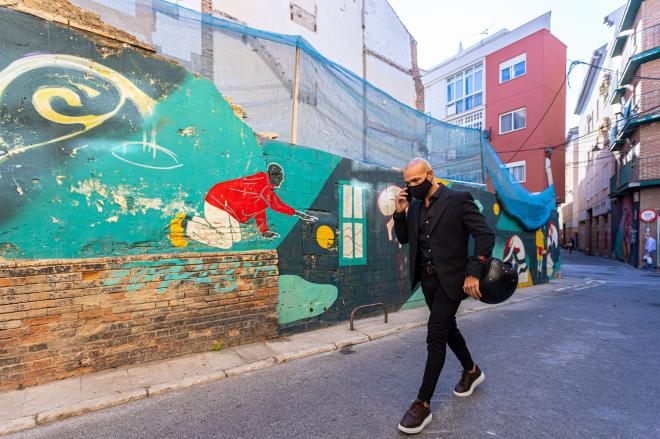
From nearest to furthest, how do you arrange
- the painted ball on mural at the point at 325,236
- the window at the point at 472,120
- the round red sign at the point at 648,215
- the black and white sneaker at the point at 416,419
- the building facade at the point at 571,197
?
the black and white sneaker at the point at 416,419, the painted ball on mural at the point at 325,236, the round red sign at the point at 648,215, the window at the point at 472,120, the building facade at the point at 571,197

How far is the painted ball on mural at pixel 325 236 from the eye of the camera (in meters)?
5.84

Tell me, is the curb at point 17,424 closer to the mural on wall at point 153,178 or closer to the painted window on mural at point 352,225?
the mural on wall at point 153,178

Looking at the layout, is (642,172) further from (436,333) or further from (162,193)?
(162,193)

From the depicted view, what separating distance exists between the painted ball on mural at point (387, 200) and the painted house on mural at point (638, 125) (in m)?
18.6

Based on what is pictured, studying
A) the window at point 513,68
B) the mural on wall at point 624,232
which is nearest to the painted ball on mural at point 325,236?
the window at point 513,68

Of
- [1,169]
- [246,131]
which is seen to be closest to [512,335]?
[246,131]

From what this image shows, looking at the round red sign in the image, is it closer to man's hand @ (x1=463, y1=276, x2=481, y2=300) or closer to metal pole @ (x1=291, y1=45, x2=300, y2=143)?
metal pole @ (x1=291, y1=45, x2=300, y2=143)

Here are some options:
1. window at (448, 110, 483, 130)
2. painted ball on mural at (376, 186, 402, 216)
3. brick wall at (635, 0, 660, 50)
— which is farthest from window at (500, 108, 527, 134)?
painted ball on mural at (376, 186, 402, 216)

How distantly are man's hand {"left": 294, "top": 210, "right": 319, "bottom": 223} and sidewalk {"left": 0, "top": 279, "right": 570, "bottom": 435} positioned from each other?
1759 mm

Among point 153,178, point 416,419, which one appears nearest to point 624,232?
point 416,419

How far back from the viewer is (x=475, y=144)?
31.4 ft

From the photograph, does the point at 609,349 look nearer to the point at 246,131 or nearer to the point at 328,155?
the point at 328,155

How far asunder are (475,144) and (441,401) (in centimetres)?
794

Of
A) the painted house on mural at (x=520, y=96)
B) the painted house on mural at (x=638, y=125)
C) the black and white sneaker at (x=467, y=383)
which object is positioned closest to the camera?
the black and white sneaker at (x=467, y=383)
